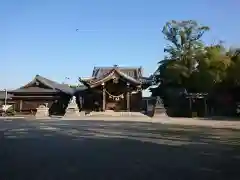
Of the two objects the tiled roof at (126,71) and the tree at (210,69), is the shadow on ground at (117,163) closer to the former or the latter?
the tree at (210,69)

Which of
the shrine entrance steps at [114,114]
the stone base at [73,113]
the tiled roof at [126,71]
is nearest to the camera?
the shrine entrance steps at [114,114]

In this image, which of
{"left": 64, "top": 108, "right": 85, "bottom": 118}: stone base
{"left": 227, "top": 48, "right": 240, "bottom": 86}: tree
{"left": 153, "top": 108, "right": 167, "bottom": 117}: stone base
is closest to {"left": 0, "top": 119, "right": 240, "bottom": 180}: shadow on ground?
{"left": 153, "top": 108, "right": 167, "bottom": 117}: stone base

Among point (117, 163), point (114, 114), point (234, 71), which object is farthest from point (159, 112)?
point (117, 163)

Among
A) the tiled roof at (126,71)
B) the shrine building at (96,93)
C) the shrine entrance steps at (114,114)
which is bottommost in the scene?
the shrine entrance steps at (114,114)

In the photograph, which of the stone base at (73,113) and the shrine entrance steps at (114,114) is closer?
the shrine entrance steps at (114,114)

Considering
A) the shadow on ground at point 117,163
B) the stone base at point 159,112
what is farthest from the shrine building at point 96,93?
the shadow on ground at point 117,163

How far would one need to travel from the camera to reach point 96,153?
10320 millimetres

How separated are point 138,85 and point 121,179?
3792 centimetres

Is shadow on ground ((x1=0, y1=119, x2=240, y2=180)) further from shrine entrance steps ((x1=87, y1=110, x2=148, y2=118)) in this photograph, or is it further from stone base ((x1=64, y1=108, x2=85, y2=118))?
stone base ((x1=64, y1=108, x2=85, y2=118))

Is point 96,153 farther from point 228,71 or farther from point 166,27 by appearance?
point 166,27

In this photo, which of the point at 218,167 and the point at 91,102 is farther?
the point at 91,102

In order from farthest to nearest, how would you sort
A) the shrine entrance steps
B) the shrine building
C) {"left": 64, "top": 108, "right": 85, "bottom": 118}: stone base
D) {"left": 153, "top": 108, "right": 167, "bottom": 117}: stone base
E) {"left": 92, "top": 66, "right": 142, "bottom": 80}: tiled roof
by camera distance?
{"left": 92, "top": 66, "right": 142, "bottom": 80}: tiled roof
the shrine building
{"left": 64, "top": 108, "right": 85, "bottom": 118}: stone base
the shrine entrance steps
{"left": 153, "top": 108, "right": 167, "bottom": 117}: stone base

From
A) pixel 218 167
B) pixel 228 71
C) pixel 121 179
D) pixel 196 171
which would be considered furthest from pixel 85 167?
pixel 228 71

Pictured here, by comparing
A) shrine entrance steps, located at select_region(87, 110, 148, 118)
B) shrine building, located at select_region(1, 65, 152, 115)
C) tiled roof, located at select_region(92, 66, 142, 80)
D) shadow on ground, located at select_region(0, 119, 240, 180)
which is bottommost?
shadow on ground, located at select_region(0, 119, 240, 180)
